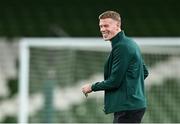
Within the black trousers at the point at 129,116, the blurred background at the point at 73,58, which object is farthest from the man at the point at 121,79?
the blurred background at the point at 73,58

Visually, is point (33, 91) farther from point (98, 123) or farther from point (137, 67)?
point (137, 67)

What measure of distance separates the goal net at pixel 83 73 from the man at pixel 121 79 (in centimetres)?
359

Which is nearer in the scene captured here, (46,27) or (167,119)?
(167,119)

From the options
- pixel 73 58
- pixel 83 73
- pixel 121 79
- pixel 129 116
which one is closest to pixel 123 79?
pixel 121 79

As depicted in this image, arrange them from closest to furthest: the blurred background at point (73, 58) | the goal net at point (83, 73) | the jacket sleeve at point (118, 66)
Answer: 1. the jacket sleeve at point (118, 66)
2. the goal net at point (83, 73)
3. the blurred background at point (73, 58)

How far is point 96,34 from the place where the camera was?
10.9 metres

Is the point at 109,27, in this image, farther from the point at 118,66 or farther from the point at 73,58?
the point at 73,58

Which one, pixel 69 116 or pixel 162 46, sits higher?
pixel 162 46

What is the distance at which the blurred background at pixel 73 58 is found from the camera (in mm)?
8117

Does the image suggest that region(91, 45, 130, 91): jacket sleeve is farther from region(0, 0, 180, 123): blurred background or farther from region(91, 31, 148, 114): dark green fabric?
region(0, 0, 180, 123): blurred background

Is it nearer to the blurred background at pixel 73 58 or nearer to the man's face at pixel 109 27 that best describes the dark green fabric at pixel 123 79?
the man's face at pixel 109 27

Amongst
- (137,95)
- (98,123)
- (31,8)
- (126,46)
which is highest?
(31,8)

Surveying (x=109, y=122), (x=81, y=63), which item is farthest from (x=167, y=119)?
(x=81, y=63)

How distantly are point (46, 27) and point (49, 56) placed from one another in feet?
8.30
